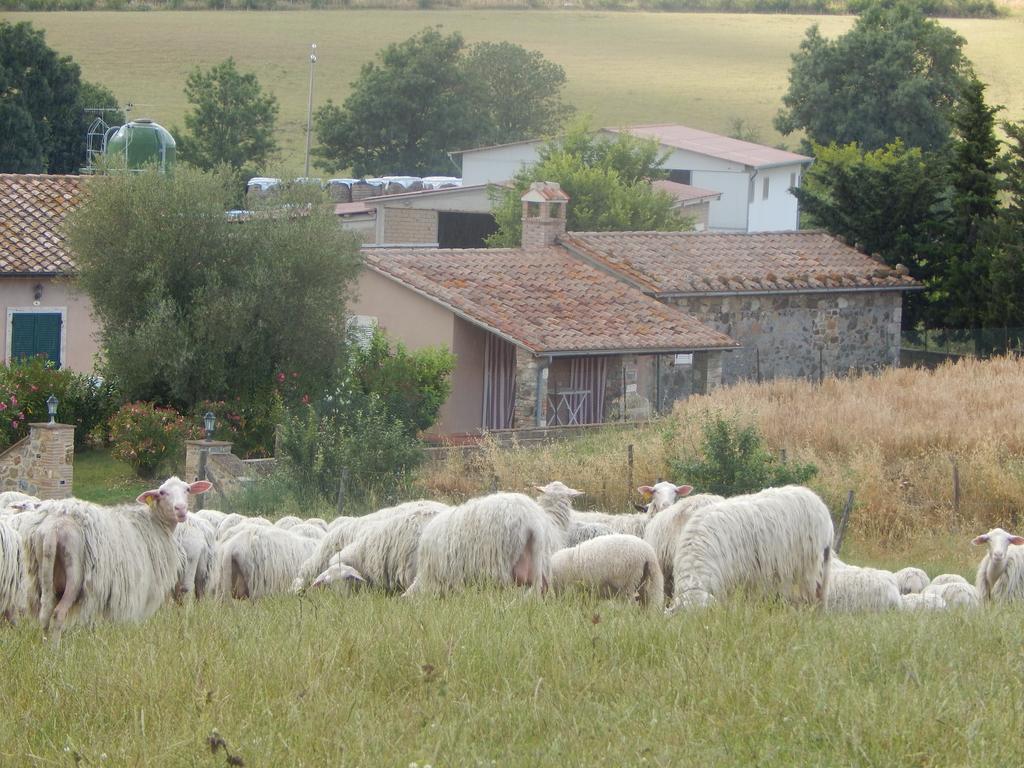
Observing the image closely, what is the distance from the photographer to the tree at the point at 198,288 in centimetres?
2488

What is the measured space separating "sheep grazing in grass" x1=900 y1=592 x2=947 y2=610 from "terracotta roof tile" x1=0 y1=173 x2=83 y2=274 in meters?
18.8

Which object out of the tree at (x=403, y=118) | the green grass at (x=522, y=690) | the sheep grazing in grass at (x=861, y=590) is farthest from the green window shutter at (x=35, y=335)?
the tree at (x=403, y=118)

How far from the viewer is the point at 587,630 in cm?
845

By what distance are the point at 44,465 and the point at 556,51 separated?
9423cm

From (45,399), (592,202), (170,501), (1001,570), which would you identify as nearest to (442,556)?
(170,501)

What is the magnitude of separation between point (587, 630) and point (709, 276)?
944 inches

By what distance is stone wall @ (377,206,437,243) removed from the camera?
138ft

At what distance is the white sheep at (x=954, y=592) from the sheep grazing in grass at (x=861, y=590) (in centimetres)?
46

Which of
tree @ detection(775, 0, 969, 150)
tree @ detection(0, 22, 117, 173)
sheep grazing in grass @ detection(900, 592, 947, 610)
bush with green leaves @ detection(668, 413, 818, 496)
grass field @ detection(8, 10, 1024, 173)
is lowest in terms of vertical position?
sheep grazing in grass @ detection(900, 592, 947, 610)

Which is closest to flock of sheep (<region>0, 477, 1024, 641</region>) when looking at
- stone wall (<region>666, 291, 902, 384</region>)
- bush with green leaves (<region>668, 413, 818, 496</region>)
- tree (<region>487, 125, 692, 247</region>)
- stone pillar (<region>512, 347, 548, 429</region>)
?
bush with green leaves (<region>668, 413, 818, 496</region>)

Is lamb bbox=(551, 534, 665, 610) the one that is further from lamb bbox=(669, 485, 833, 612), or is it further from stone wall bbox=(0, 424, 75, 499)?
stone wall bbox=(0, 424, 75, 499)

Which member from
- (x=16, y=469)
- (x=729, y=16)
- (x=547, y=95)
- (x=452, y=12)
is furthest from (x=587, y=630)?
(x=729, y=16)

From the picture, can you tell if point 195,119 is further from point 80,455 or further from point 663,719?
point 663,719

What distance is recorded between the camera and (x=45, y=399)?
25.1 metres
